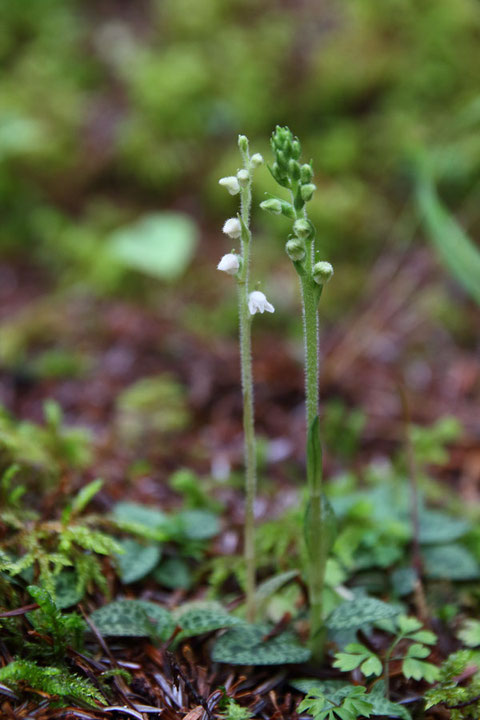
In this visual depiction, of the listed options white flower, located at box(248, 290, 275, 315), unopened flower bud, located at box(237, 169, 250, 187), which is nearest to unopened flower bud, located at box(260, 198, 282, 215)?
unopened flower bud, located at box(237, 169, 250, 187)

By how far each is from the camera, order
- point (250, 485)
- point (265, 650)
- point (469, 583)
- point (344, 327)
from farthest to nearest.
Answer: point (344, 327), point (469, 583), point (250, 485), point (265, 650)

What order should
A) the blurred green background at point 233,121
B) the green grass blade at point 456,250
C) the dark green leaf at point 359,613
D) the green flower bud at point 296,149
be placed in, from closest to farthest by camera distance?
the green flower bud at point 296,149
the dark green leaf at point 359,613
the green grass blade at point 456,250
the blurred green background at point 233,121

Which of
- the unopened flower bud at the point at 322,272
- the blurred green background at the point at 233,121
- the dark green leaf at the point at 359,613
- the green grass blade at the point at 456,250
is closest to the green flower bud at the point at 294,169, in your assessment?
the unopened flower bud at the point at 322,272

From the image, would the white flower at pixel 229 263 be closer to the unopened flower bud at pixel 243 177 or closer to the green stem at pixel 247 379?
the green stem at pixel 247 379

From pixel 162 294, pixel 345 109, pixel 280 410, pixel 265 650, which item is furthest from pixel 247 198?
pixel 345 109

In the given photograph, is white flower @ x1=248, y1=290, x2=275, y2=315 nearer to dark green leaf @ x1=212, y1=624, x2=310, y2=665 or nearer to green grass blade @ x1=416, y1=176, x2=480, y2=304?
dark green leaf @ x1=212, y1=624, x2=310, y2=665

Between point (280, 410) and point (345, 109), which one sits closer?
point (280, 410)

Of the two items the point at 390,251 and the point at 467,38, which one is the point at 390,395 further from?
the point at 467,38
